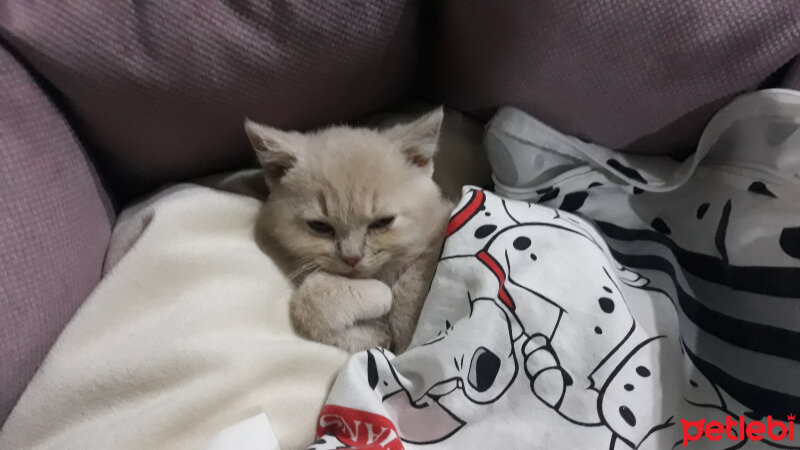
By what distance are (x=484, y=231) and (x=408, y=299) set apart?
0.15 m

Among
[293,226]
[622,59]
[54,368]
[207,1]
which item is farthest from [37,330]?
[622,59]

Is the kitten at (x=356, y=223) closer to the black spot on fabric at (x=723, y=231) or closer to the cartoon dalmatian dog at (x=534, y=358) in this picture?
the cartoon dalmatian dog at (x=534, y=358)

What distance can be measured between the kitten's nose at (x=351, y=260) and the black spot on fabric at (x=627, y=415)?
39 cm

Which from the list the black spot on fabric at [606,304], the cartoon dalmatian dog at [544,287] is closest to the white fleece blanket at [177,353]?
the cartoon dalmatian dog at [544,287]

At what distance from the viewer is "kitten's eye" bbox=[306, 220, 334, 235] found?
88cm

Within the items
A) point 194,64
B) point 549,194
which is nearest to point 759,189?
point 549,194

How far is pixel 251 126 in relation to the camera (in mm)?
821

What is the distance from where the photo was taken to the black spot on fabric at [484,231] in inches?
32.4

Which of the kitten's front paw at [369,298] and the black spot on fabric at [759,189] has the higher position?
the black spot on fabric at [759,189]

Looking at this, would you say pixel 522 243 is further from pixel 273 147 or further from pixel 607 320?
pixel 273 147

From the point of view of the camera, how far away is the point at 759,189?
811mm

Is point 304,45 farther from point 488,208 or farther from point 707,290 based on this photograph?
point 707,290

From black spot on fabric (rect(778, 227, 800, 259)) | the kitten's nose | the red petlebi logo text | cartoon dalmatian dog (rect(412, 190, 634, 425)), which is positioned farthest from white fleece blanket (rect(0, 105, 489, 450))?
black spot on fabric (rect(778, 227, 800, 259))

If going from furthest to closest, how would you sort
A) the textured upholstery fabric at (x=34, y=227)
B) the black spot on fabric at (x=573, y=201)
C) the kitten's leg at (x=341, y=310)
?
the black spot on fabric at (x=573, y=201) < the kitten's leg at (x=341, y=310) < the textured upholstery fabric at (x=34, y=227)
